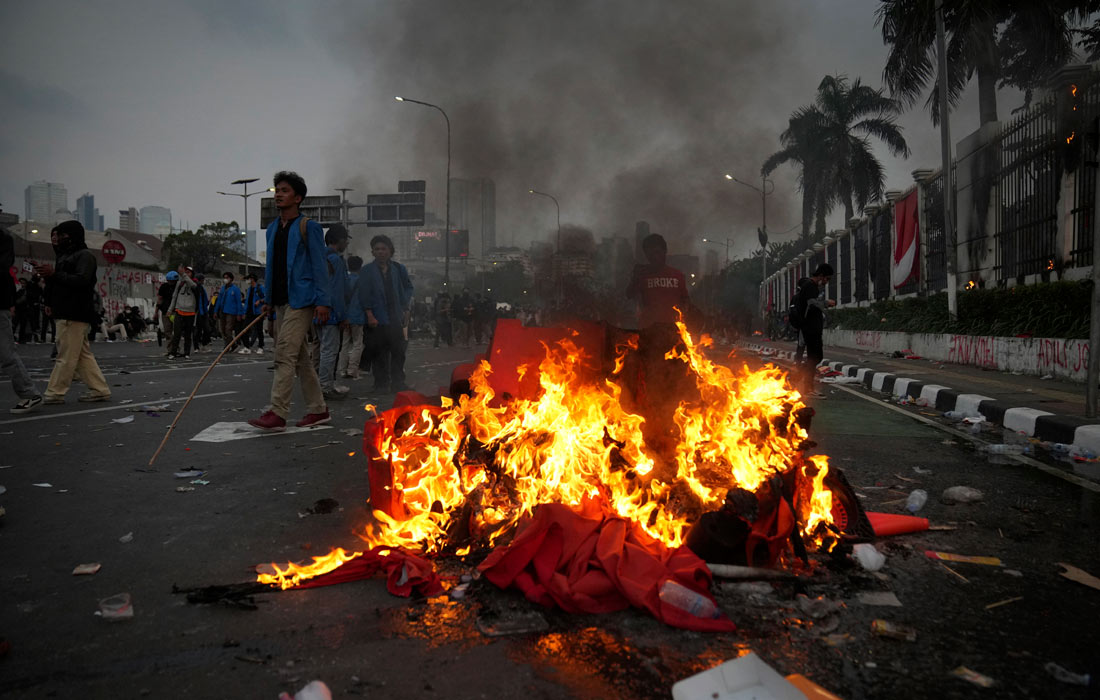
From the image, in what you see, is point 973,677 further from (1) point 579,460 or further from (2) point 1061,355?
(2) point 1061,355

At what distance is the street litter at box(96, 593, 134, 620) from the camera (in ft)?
7.84

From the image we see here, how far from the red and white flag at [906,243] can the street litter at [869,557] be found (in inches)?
717

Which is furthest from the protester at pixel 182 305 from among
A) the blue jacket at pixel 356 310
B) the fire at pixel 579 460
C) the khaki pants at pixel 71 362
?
the fire at pixel 579 460

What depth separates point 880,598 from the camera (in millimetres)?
2602

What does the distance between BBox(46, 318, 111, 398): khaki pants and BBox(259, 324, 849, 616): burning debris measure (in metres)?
5.23

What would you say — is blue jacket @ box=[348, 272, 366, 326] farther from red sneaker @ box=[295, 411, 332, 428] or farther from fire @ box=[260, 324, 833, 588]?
fire @ box=[260, 324, 833, 588]

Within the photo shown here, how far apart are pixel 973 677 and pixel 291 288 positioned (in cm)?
548

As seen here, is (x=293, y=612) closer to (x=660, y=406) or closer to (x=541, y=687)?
(x=541, y=687)

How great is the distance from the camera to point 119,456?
16.1 ft

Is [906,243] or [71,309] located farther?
[906,243]

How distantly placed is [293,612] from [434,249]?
96.7m

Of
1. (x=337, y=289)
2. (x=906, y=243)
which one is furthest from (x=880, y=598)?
(x=906, y=243)

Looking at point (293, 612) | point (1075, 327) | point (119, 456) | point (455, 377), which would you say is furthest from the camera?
point (1075, 327)

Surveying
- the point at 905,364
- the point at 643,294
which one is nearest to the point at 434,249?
the point at 905,364
